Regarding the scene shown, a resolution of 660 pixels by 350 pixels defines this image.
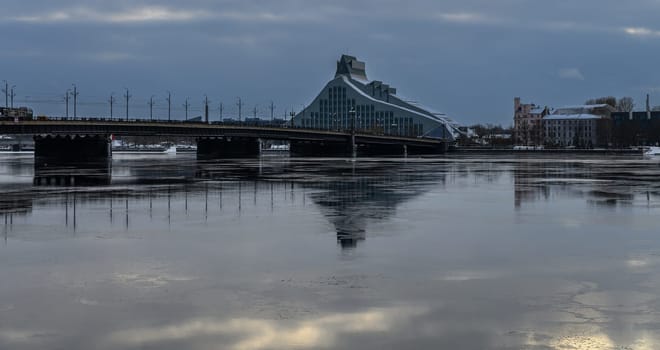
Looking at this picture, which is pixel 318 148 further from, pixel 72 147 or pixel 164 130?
pixel 72 147

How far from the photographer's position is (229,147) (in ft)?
505

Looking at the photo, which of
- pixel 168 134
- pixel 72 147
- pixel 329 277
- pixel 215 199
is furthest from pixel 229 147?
pixel 329 277

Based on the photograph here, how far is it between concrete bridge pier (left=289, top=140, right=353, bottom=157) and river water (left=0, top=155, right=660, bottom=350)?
13608cm

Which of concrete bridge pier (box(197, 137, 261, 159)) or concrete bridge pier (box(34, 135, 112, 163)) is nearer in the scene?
concrete bridge pier (box(34, 135, 112, 163))

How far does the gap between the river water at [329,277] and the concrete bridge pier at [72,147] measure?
88.3 meters

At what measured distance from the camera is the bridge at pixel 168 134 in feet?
339

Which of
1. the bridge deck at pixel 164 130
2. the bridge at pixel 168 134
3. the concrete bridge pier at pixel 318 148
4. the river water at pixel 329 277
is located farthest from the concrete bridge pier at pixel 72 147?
the river water at pixel 329 277

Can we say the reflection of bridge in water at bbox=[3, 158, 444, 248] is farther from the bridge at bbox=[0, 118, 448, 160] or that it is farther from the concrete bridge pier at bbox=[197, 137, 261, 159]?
the concrete bridge pier at bbox=[197, 137, 261, 159]

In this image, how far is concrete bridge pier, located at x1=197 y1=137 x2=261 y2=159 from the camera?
500ft

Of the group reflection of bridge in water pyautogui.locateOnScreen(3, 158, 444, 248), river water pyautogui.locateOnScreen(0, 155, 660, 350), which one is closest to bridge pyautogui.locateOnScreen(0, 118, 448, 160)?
reflection of bridge in water pyautogui.locateOnScreen(3, 158, 444, 248)

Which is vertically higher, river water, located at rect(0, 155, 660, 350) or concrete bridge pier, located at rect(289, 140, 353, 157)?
concrete bridge pier, located at rect(289, 140, 353, 157)

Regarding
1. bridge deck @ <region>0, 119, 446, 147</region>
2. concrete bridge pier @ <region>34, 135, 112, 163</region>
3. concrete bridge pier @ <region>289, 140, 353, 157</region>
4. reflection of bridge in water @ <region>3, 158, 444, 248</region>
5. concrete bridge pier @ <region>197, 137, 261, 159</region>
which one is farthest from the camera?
concrete bridge pier @ <region>289, 140, 353, 157</region>

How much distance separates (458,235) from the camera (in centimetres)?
2266

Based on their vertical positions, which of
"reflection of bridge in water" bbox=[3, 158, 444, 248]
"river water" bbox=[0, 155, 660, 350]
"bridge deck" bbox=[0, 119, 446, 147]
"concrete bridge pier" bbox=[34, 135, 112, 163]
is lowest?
"river water" bbox=[0, 155, 660, 350]
